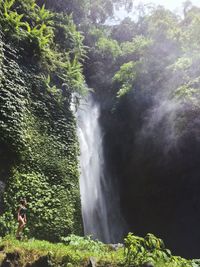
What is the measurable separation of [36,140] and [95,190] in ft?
17.1

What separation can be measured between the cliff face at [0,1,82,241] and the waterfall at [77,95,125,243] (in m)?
2.59

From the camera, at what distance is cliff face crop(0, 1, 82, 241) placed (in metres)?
9.84

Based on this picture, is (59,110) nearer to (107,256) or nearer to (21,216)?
(21,216)

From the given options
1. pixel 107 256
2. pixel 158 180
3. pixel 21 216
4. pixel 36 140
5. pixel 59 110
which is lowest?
pixel 107 256

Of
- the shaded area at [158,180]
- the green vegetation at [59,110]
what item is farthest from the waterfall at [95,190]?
the green vegetation at [59,110]

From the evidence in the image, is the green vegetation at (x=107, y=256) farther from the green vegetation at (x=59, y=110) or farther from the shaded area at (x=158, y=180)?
the shaded area at (x=158, y=180)

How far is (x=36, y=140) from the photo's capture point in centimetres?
1120

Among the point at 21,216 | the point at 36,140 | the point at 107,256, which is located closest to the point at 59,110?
the point at 36,140

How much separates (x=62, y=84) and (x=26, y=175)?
4849mm

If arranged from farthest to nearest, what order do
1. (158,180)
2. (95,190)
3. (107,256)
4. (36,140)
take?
1. (95,190)
2. (158,180)
3. (36,140)
4. (107,256)

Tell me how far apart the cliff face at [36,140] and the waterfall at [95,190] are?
2.59 metres

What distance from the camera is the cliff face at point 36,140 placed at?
388 inches

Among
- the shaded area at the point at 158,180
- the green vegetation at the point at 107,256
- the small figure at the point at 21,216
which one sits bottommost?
the green vegetation at the point at 107,256

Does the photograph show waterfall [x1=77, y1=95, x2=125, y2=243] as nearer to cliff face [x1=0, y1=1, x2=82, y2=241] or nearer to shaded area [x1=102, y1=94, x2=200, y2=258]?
shaded area [x1=102, y1=94, x2=200, y2=258]
